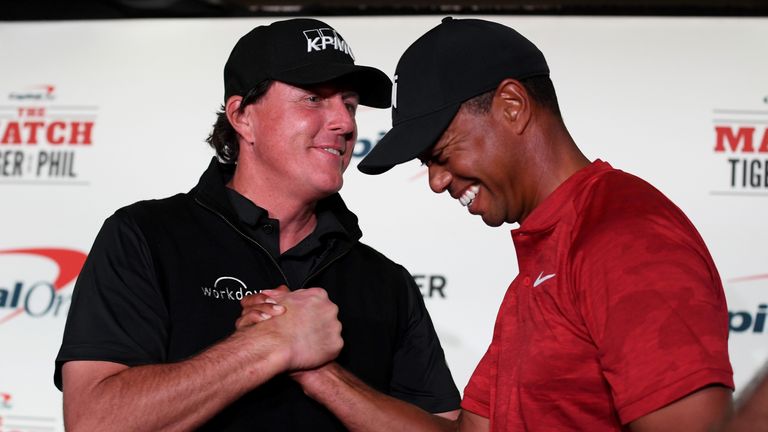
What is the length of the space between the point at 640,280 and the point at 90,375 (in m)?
0.95

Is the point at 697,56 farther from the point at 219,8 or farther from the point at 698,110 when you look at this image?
the point at 219,8

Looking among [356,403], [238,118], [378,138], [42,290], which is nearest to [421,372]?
[356,403]

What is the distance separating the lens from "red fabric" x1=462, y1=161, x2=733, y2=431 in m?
0.98

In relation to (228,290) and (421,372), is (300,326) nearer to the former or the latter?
(228,290)

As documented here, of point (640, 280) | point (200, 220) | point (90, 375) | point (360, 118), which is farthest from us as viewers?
point (360, 118)

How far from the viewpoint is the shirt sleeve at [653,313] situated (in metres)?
0.97

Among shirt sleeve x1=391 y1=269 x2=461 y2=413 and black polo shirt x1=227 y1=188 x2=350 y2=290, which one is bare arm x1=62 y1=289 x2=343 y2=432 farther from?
shirt sleeve x1=391 y1=269 x2=461 y2=413

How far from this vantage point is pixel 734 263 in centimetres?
258

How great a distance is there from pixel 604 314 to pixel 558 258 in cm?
16

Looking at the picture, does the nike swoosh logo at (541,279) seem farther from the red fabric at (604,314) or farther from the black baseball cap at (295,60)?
the black baseball cap at (295,60)

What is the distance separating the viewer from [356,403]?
166 centimetres

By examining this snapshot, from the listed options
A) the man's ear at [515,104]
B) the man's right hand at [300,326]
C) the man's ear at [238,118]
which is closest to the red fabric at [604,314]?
the man's ear at [515,104]

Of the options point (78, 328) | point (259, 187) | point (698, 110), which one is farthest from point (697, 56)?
point (78, 328)

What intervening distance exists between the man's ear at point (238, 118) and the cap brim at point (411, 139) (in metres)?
0.62
